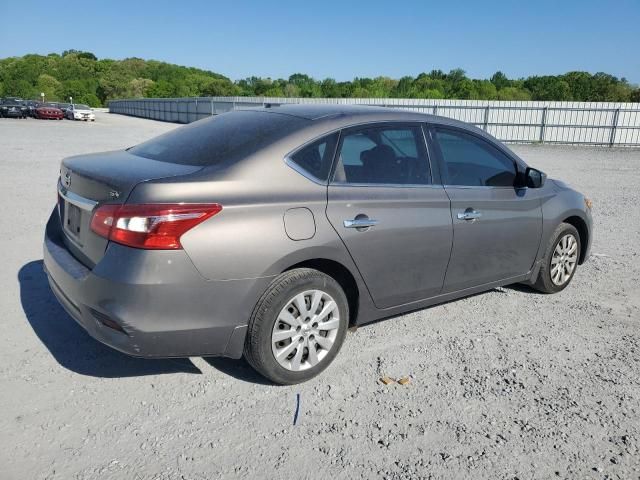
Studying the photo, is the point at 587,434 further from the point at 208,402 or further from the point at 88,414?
the point at 88,414

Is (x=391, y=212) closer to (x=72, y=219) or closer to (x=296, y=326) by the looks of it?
(x=296, y=326)

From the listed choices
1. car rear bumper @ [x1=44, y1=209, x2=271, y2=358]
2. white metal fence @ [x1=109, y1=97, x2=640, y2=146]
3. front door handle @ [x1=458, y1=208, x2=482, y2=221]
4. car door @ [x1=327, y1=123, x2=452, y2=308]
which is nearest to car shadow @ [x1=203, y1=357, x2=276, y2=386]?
car rear bumper @ [x1=44, y1=209, x2=271, y2=358]

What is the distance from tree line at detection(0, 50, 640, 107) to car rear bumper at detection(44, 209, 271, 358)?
44.5 meters

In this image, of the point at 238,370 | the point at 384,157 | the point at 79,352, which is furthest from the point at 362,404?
the point at 79,352

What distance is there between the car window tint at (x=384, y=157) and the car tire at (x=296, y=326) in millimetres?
695

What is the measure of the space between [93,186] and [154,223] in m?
0.59

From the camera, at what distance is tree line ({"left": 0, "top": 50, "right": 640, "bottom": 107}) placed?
58.2 meters

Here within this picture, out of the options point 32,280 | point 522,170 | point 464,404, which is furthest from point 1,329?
point 522,170

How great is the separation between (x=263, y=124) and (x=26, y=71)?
120398 mm

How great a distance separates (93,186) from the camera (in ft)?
9.71

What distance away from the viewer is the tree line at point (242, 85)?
58188 millimetres

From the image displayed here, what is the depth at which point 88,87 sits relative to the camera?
347ft

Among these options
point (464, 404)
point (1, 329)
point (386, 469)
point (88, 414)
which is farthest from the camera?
point (1, 329)

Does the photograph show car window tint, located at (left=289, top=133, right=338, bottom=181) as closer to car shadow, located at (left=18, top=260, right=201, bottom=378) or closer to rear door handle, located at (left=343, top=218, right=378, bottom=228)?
rear door handle, located at (left=343, top=218, right=378, bottom=228)
